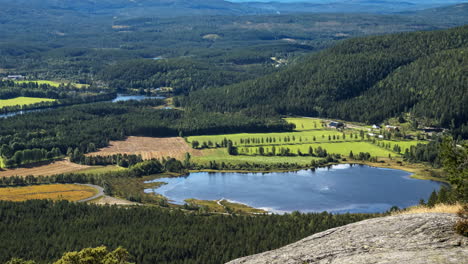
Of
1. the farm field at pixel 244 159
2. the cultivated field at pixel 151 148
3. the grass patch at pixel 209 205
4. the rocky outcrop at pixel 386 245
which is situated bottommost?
the cultivated field at pixel 151 148

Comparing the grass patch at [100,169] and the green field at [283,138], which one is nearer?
the grass patch at [100,169]

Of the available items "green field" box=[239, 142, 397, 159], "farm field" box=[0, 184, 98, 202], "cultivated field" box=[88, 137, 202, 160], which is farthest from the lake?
"cultivated field" box=[88, 137, 202, 160]

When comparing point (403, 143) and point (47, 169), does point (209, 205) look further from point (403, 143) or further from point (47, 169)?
point (403, 143)

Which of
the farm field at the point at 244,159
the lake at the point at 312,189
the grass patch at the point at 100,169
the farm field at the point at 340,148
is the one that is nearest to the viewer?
the lake at the point at 312,189

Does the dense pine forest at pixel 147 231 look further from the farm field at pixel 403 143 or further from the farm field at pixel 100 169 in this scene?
the farm field at pixel 403 143

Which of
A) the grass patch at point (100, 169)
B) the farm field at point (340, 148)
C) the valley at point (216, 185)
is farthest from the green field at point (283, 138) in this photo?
the grass patch at point (100, 169)

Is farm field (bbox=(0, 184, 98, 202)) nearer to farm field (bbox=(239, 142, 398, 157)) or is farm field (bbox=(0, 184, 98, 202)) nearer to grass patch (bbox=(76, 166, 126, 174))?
grass patch (bbox=(76, 166, 126, 174))

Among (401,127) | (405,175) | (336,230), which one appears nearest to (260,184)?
(405,175)

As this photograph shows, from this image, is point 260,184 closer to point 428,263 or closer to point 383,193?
point 383,193
